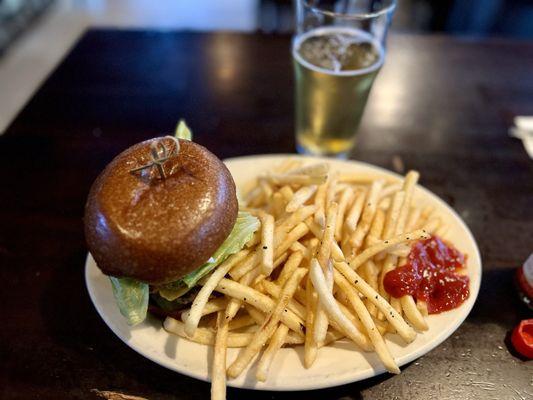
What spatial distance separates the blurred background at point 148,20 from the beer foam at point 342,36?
235 centimetres

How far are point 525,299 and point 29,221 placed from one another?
82.0 inches

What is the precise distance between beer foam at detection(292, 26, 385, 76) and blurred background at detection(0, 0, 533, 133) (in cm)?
235

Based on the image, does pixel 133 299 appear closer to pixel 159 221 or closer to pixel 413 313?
pixel 159 221

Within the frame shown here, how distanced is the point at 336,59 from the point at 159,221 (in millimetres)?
1195

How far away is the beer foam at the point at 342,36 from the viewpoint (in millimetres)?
2096

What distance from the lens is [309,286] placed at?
1.55 meters

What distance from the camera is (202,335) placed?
1.52 meters

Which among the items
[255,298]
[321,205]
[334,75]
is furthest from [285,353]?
[334,75]

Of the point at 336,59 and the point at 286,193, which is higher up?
the point at 336,59

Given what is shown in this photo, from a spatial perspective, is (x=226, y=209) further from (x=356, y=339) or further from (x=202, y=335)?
(x=356, y=339)

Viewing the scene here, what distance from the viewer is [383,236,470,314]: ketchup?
5.20ft

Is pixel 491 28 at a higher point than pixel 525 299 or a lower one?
lower

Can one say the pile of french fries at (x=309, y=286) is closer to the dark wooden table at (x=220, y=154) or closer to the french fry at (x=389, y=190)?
the french fry at (x=389, y=190)

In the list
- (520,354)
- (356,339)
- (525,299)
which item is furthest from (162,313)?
(525,299)
